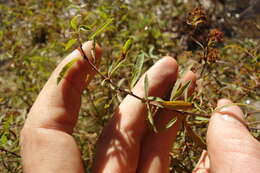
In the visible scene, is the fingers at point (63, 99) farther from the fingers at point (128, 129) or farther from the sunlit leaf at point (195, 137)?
the sunlit leaf at point (195, 137)

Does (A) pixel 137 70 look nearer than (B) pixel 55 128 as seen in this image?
Yes

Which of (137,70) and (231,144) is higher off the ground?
(137,70)

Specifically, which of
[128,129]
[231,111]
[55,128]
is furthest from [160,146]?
[55,128]

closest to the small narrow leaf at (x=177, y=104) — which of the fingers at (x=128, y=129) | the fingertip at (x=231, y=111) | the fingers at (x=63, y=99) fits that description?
the fingertip at (x=231, y=111)

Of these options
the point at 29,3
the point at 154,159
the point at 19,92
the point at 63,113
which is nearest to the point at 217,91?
the point at 154,159

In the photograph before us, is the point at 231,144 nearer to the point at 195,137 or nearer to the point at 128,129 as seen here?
the point at 195,137

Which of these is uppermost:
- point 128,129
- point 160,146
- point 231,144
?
point 231,144

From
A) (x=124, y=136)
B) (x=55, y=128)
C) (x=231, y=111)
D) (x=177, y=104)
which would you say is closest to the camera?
(x=177, y=104)
